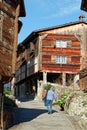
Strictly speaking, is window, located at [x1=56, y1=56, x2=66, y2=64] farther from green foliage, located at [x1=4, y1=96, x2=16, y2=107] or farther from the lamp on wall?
the lamp on wall

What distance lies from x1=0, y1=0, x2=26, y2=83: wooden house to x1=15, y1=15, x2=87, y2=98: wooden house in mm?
26488

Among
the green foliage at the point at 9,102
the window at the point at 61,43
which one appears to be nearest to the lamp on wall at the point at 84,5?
the green foliage at the point at 9,102

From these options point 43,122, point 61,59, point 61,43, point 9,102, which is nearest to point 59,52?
point 61,59

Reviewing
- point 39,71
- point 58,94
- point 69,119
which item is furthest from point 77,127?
point 39,71

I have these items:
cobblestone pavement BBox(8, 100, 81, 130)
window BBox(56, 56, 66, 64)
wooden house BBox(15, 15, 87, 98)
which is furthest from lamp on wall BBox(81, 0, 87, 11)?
window BBox(56, 56, 66, 64)

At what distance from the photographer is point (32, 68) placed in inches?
1905

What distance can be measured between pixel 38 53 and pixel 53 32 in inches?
130

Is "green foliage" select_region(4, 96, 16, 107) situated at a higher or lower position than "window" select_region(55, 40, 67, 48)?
lower

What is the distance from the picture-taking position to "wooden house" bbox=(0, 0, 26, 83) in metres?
17.0

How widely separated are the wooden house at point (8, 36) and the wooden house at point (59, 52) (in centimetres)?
2649

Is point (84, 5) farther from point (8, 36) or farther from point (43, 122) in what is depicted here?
point (43, 122)

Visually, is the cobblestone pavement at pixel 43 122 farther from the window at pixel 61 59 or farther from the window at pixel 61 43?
the window at pixel 61 43

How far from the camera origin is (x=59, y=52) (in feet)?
152

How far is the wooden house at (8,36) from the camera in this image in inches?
670
